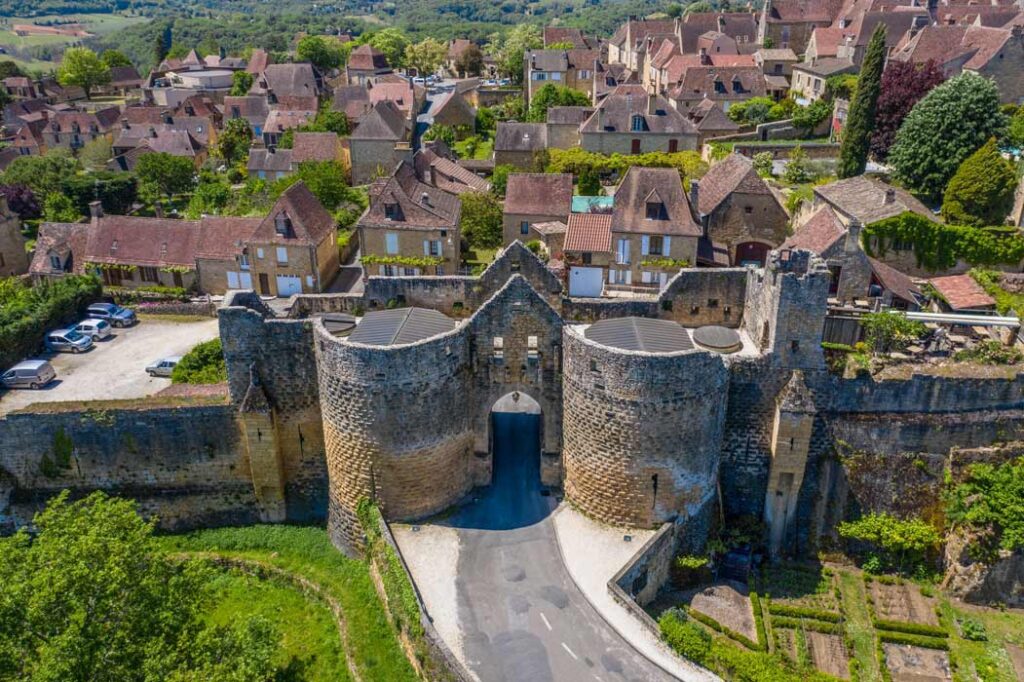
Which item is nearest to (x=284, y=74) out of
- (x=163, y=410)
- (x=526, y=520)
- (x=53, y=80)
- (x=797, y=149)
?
(x=53, y=80)

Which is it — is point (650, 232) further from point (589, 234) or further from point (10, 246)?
point (10, 246)

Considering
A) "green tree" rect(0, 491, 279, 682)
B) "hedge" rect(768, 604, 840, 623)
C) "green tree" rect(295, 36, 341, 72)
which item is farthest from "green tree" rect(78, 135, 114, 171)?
"hedge" rect(768, 604, 840, 623)

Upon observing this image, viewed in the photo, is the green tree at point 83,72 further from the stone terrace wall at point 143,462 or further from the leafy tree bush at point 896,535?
the leafy tree bush at point 896,535

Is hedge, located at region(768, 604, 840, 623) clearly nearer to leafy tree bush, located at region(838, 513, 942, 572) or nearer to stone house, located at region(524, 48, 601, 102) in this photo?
leafy tree bush, located at region(838, 513, 942, 572)

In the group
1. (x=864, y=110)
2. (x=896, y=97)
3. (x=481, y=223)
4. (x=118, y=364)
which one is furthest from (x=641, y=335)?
(x=896, y=97)

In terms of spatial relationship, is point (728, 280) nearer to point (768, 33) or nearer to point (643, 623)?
point (643, 623)

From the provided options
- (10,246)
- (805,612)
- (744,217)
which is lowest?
(805,612)

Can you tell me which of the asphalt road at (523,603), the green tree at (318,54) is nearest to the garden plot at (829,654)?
the asphalt road at (523,603)
